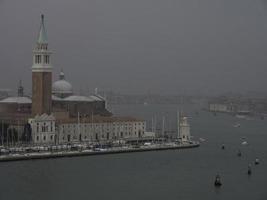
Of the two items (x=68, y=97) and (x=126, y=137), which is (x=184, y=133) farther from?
(x=68, y=97)

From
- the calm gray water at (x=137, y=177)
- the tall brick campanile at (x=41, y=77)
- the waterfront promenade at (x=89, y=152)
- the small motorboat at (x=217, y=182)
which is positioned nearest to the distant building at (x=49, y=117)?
the tall brick campanile at (x=41, y=77)

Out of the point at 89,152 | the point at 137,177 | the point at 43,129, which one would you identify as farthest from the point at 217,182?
the point at 43,129

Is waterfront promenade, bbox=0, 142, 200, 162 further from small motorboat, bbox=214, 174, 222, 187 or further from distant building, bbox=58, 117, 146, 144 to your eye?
small motorboat, bbox=214, 174, 222, 187

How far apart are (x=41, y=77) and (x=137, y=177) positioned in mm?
5615

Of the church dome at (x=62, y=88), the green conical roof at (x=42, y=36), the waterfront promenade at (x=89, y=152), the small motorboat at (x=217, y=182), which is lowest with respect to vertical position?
the small motorboat at (x=217, y=182)

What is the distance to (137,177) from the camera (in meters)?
11.1

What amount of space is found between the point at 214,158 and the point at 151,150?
74.6 inches

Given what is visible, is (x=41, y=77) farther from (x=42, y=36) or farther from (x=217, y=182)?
(x=217, y=182)

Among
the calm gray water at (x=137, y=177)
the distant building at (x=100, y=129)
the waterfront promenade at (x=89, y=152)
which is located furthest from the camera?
the distant building at (x=100, y=129)

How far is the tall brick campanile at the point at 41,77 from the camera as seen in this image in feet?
52.5

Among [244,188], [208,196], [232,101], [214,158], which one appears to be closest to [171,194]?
[208,196]

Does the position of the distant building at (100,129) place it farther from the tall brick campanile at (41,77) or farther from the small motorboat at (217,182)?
the small motorboat at (217,182)

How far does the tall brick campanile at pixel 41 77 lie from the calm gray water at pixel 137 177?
104 inches

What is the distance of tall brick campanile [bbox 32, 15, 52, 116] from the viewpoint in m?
16.0
